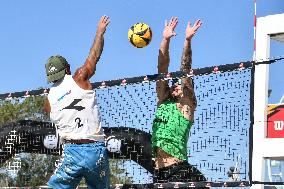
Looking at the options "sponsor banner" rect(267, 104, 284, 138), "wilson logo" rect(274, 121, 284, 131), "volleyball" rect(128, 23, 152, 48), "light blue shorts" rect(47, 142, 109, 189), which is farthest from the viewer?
"wilson logo" rect(274, 121, 284, 131)

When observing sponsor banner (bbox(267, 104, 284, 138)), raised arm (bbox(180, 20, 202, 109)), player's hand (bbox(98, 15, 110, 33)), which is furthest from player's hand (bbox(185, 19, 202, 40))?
sponsor banner (bbox(267, 104, 284, 138))

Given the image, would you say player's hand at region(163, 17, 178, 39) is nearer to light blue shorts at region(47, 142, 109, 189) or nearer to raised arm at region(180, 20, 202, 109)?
raised arm at region(180, 20, 202, 109)

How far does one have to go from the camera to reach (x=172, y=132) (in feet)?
33.2

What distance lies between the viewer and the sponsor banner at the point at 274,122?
25.5 m

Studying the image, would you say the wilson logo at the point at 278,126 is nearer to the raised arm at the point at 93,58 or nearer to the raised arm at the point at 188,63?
the raised arm at the point at 188,63

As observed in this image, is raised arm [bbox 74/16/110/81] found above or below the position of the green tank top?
above

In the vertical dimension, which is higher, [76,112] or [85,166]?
[76,112]

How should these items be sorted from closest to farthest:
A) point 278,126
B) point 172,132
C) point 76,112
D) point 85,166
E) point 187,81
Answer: point 85,166 < point 76,112 < point 172,132 < point 187,81 < point 278,126

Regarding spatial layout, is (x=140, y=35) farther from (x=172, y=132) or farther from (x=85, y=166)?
(x=85, y=166)

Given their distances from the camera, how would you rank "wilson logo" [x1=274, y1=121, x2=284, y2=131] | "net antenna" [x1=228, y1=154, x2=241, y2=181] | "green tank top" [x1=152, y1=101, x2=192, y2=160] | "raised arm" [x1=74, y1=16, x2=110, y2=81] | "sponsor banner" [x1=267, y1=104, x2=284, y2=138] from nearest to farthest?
"raised arm" [x1=74, y1=16, x2=110, y2=81] → "net antenna" [x1=228, y1=154, x2=241, y2=181] → "green tank top" [x1=152, y1=101, x2=192, y2=160] → "sponsor banner" [x1=267, y1=104, x2=284, y2=138] → "wilson logo" [x1=274, y1=121, x2=284, y2=131]

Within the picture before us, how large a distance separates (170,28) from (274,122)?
15942 mm

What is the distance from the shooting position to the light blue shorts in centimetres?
899

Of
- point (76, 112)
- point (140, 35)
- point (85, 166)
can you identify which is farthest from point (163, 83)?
point (85, 166)

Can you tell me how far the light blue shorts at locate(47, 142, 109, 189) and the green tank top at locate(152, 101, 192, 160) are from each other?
1.31 meters
